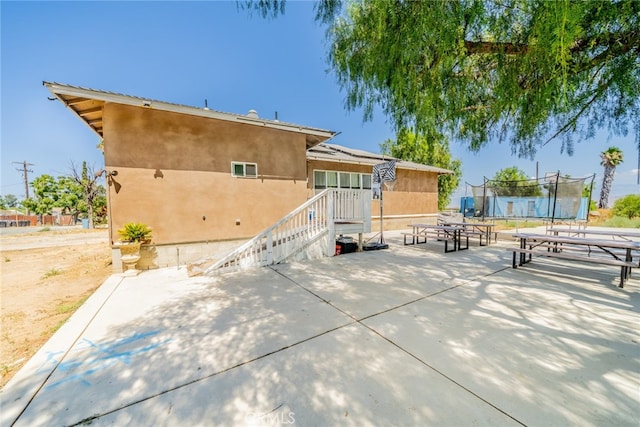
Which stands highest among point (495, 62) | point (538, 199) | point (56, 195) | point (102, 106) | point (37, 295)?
point (102, 106)

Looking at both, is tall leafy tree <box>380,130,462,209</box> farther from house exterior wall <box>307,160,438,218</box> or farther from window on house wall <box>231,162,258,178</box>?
window on house wall <box>231,162,258,178</box>

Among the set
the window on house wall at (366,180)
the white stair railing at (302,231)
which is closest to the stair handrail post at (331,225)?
the white stair railing at (302,231)

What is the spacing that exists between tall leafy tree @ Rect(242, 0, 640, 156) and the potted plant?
5494 millimetres

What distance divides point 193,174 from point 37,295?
401 cm

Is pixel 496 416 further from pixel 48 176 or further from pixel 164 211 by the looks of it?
pixel 48 176

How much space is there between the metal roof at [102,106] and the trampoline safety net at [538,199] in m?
9.55

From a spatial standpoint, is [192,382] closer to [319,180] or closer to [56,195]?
[319,180]

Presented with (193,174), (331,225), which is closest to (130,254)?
(193,174)

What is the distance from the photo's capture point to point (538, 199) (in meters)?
9.95

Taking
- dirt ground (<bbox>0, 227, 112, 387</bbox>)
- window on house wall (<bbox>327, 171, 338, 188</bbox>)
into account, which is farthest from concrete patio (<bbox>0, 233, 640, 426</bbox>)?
window on house wall (<bbox>327, 171, 338, 188</bbox>)

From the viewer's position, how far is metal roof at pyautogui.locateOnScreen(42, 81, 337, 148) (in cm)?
503

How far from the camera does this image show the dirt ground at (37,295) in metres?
2.82

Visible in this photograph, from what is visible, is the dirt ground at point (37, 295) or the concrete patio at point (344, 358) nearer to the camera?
the concrete patio at point (344, 358)

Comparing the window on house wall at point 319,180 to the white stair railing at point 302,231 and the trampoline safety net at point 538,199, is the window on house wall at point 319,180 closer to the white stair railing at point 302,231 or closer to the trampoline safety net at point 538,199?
the white stair railing at point 302,231
